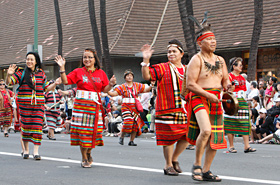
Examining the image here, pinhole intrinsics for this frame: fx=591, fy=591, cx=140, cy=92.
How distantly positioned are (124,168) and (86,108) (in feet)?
A: 3.89

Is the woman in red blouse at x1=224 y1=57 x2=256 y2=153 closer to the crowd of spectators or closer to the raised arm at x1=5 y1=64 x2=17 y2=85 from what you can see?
the crowd of spectators

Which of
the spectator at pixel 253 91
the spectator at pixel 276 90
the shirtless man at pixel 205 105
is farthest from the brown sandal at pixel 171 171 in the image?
the spectator at pixel 253 91

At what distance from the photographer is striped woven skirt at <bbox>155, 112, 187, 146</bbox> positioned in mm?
8680

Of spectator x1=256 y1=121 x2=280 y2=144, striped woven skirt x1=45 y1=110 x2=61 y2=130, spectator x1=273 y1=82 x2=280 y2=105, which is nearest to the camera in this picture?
spectator x1=256 y1=121 x2=280 y2=144

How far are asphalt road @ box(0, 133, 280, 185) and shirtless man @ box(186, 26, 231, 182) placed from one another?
44cm

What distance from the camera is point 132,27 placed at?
32.7 metres

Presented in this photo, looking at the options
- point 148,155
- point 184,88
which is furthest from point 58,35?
point 184,88

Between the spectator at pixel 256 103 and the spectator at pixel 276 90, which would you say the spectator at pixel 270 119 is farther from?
the spectator at pixel 256 103

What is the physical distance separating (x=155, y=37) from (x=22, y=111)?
66.3 feet

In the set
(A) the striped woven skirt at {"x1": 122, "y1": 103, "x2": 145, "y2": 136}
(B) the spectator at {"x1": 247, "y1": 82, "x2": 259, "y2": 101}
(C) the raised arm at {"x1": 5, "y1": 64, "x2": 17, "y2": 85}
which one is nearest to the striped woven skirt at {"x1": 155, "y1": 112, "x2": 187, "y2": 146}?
(C) the raised arm at {"x1": 5, "y1": 64, "x2": 17, "y2": 85}

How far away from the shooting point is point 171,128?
8.70m

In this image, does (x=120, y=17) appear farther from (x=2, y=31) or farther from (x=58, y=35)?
(x=2, y=31)

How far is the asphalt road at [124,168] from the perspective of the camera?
8289 millimetres

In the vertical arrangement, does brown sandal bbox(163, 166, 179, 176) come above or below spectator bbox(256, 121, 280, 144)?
below
